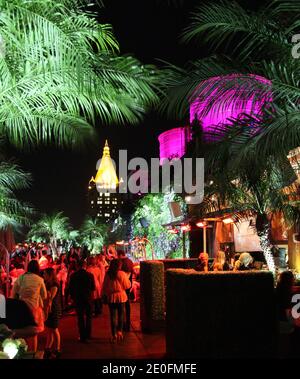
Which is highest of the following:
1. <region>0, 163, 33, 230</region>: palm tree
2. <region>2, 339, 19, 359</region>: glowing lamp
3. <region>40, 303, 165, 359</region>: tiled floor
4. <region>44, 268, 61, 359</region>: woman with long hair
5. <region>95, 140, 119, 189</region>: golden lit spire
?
<region>95, 140, 119, 189</region>: golden lit spire

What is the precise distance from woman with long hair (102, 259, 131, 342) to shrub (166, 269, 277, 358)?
361 centimetres

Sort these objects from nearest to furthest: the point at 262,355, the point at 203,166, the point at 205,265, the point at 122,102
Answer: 1. the point at 122,102
2. the point at 262,355
3. the point at 203,166
4. the point at 205,265

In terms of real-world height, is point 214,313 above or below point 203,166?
below

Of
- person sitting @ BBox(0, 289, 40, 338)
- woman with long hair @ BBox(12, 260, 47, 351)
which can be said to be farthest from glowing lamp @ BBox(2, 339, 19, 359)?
woman with long hair @ BBox(12, 260, 47, 351)

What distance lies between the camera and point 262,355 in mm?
7832

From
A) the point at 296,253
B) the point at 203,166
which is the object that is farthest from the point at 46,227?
the point at 203,166

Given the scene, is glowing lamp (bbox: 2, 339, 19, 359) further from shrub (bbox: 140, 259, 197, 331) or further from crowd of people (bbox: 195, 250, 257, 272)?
crowd of people (bbox: 195, 250, 257, 272)

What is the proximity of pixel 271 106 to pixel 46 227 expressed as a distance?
6491cm

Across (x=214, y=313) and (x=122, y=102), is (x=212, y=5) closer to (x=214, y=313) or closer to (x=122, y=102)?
(x=122, y=102)

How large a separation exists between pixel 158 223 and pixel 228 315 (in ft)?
109

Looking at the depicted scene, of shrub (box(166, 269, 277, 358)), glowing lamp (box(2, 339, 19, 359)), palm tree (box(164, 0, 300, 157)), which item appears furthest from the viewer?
shrub (box(166, 269, 277, 358))

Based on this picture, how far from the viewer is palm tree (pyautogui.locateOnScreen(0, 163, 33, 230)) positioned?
1275 centimetres

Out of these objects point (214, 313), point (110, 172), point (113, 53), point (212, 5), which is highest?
point (110, 172)

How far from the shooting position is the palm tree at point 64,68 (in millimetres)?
5562
